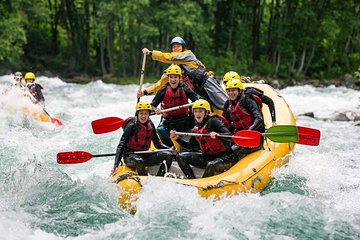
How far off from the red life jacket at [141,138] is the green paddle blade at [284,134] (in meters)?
1.47

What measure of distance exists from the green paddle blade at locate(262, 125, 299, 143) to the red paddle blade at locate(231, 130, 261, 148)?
24cm

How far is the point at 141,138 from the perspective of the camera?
646 centimetres

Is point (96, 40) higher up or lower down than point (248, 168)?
lower down

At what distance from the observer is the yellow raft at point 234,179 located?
5715 mm

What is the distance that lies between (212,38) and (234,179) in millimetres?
21240

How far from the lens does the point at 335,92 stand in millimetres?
20172

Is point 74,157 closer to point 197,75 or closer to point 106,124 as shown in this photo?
point 106,124

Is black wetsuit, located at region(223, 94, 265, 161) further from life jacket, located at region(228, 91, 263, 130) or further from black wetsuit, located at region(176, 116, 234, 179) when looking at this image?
black wetsuit, located at region(176, 116, 234, 179)

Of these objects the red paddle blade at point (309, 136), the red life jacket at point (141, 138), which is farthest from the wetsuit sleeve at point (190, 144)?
the red paddle blade at point (309, 136)

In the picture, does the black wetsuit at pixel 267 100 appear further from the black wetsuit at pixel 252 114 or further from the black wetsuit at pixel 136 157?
the black wetsuit at pixel 136 157

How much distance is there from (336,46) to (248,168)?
2313 cm

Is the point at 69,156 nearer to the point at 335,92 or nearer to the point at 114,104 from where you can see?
the point at 114,104

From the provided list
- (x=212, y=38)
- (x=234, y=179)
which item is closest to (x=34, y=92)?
(x=234, y=179)

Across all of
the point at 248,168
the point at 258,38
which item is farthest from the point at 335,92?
the point at 248,168
